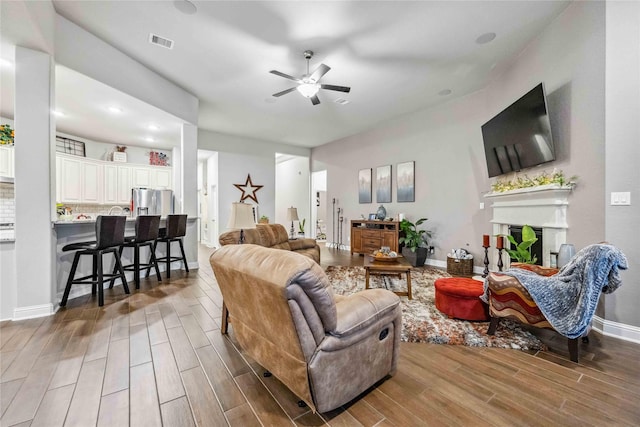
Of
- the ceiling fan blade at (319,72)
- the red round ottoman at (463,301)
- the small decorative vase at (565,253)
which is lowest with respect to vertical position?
the red round ottoman at (463,301)

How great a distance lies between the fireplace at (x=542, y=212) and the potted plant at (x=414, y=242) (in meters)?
1.56

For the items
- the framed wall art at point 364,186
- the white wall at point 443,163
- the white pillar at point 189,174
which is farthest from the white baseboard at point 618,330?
the white pillar at point 189,174

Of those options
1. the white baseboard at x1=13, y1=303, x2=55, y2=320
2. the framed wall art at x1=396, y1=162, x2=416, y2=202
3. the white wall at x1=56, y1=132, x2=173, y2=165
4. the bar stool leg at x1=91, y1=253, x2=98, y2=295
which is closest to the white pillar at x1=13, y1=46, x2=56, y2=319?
the white baseboard at x1=13, y1=303, x2=55, y2=320

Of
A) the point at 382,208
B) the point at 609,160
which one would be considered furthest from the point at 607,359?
the point at 382,208

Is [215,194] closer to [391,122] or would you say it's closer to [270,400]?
[391,122]

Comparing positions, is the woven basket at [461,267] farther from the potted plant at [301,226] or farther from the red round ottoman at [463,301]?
the potted plant at [301,226]

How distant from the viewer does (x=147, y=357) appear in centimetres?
201

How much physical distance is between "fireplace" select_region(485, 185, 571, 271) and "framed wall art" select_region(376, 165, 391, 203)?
2631 mm

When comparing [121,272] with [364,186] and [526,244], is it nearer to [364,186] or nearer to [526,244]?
[526,244]

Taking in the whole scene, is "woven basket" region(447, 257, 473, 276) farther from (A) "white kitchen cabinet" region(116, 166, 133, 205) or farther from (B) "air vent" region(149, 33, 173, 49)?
(A) "white kitchen cabinet" region(116, 166, 133, 205)

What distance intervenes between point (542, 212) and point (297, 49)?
3663 mm

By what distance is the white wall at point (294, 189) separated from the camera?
9125 mm

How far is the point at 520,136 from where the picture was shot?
11.0 ft

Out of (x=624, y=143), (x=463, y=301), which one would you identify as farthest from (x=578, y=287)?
(x=624, y=143)
